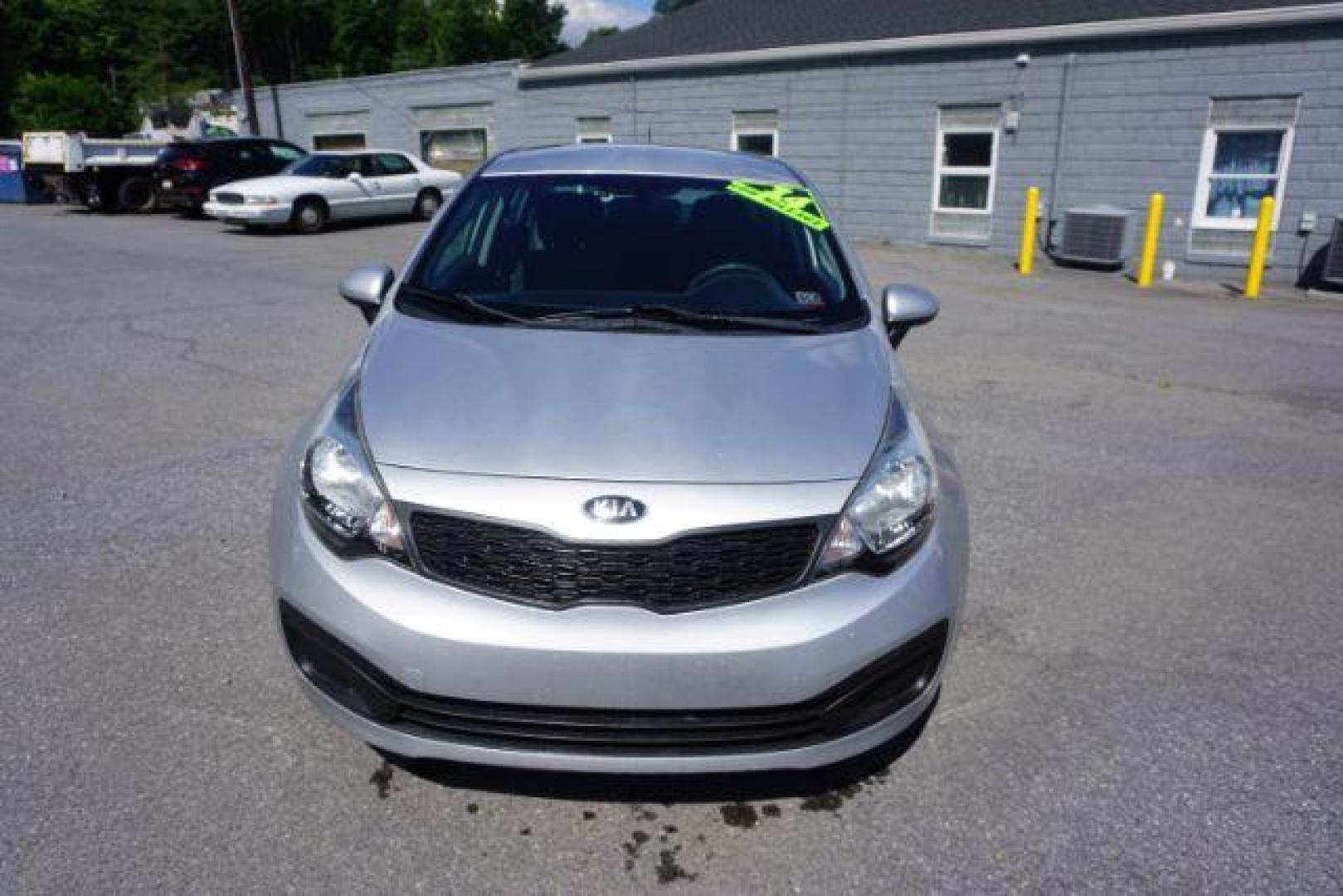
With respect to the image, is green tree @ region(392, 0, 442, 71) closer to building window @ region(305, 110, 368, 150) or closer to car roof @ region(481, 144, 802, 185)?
building window @ region(305, 110, 368, 150)

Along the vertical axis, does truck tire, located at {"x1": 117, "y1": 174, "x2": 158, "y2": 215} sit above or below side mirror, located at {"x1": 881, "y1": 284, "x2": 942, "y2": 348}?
below

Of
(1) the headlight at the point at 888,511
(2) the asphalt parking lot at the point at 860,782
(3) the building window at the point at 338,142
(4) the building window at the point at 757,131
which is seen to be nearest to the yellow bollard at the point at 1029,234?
(4) the building window at the point at 757,131

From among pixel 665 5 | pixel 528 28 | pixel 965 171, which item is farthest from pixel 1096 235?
pixel 665 5

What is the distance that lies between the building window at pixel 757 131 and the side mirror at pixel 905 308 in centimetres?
1597

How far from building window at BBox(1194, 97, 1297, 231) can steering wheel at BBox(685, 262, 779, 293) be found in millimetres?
13389

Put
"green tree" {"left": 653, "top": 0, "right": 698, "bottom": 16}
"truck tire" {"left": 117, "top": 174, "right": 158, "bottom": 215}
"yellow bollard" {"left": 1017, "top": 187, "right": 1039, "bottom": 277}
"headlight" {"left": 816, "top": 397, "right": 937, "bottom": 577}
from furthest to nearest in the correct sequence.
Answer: "green tree" {"left": 653, "top": 0, "right": 698, "bottom": 16} → "truck tire" {"left": 117, "top": 174, "right": 158, "bottom": 215} → "yellow bollard" {"left": 1017, "top": 187, "right": 1039, "bottom": 277} → "headlight" {"left": 816, "top": 397, "right": 937, "bottom": 577}

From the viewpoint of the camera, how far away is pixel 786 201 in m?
3.71

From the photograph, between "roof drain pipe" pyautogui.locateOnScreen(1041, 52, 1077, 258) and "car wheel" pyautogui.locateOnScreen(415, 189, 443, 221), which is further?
"car wheel" pyautogui.locateOnScreen(415, 189, 443, 221)

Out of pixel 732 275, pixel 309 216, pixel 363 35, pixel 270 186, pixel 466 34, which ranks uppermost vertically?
pixel 363 35

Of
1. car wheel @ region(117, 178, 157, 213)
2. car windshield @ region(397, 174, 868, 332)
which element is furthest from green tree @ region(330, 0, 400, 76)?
car windshield @ region(397, 174, 868, 332)

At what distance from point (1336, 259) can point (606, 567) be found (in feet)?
44.8

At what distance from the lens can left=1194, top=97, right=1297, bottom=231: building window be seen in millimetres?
13391

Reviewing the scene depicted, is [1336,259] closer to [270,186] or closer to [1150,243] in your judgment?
[1150,243]

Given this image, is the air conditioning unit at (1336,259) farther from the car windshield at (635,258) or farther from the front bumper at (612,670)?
the front bumper at (612,670)
